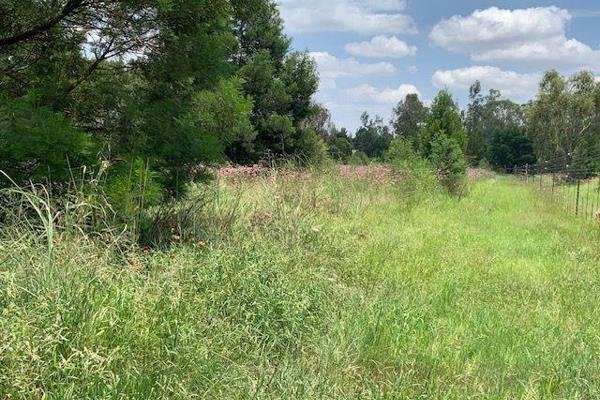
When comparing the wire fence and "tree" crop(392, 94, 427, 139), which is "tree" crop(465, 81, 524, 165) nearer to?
"tree" crop(392, 94, 427, 139)

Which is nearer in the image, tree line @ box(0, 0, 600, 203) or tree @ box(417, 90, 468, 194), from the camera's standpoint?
tree line @ box(0, 0, 600, 203)

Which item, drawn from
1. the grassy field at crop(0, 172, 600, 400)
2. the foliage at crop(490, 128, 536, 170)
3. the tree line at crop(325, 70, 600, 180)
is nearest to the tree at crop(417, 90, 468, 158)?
the tree line at crop(325, 70, 600, 180)

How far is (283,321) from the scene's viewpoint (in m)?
3.69

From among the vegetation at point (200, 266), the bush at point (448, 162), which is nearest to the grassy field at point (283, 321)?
the vegetation at point (200, 266)

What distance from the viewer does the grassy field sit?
2615 millimetres

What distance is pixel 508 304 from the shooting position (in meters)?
4.89

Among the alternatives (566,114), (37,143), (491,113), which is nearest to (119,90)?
(37,143)

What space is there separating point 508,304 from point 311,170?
634 cm

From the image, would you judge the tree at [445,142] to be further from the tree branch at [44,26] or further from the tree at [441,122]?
the tree branch at [44,26]

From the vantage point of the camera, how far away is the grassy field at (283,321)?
2615mm

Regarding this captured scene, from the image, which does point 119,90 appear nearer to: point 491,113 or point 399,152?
point 399,152

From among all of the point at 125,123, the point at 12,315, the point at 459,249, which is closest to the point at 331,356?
the point at 12,315

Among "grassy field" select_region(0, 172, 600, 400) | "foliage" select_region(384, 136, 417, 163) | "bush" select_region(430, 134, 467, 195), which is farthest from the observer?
"bush" select_region(430, 134, 467, 195)

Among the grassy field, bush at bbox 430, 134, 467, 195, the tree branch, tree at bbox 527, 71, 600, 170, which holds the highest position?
tree at bbox 527, 71, 600, 170
